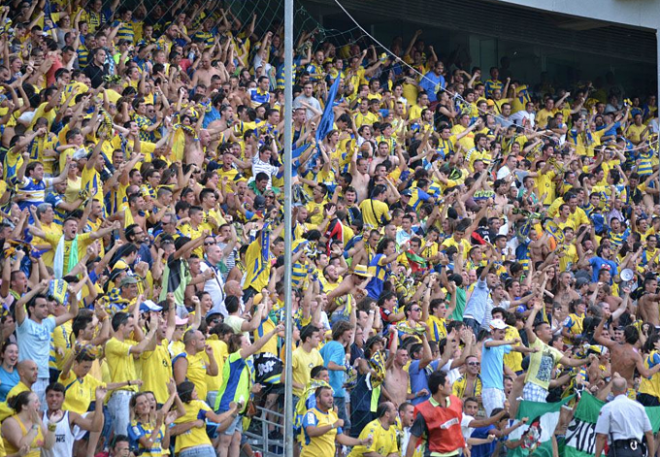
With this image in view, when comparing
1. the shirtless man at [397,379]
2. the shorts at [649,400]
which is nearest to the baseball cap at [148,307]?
the shirtless man at [397,379]

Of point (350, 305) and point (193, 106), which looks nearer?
point (350, 305)

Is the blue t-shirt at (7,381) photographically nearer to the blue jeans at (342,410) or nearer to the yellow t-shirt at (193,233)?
the blue jeans at (342,410)

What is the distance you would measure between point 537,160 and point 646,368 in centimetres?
725

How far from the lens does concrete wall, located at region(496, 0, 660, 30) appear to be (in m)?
23.6

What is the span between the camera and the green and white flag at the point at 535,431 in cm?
1238

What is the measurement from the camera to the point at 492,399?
13.0m

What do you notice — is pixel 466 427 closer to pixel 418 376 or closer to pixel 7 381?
pixel 418 376

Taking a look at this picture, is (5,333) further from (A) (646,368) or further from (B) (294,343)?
(A) (646,368)

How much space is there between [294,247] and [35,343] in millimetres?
4275

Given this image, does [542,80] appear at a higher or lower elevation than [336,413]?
higher

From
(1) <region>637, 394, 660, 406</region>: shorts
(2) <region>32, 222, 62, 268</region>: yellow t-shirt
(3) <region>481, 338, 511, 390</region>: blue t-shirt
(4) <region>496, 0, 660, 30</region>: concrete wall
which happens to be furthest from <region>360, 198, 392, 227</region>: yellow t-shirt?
(4) <region>496, 0, 660, 30</region>: concrete wall

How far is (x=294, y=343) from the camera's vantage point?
12.5m

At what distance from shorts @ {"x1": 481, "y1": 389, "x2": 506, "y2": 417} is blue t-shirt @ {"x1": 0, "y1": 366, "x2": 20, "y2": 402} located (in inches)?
187

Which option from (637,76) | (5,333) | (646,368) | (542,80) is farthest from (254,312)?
(637,76)
